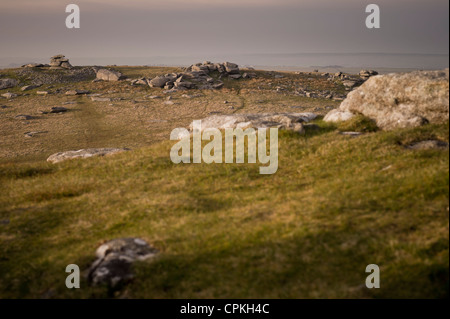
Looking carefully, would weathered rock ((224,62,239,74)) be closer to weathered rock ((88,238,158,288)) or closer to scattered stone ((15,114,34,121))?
scattered stone ((15,114,34,121))

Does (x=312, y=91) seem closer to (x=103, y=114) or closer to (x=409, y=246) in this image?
(x=103, y=114)

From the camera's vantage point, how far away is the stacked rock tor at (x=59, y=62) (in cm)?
11839

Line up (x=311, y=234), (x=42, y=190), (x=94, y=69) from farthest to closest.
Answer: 1. (x=94, y=69)
2. (x=42, y=190)
3. (x=311, y=234)

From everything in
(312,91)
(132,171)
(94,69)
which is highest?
(94,69)

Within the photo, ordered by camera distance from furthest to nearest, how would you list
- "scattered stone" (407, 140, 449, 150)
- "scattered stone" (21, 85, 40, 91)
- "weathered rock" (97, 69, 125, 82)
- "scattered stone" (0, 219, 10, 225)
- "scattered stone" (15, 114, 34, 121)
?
"weathered rock" (97, 69, 125, 82), "scattered stone" (21, 85, 40, 91), "scattered stone" (15, 114, 34, 121), "scattered stone" (407, 140, 449, 150), "scattered stone" (0, 219, 10, 225)

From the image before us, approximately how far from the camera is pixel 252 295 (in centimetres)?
989

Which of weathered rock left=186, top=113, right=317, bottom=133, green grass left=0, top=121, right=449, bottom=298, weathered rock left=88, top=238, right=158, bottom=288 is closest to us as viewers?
green grass left=0, top=121, right=449, bottom=298

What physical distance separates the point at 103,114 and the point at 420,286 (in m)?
70.9

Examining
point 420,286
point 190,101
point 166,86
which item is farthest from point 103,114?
point 420,286

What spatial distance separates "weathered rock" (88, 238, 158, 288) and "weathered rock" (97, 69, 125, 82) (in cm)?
10477

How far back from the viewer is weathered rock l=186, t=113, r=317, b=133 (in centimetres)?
2529

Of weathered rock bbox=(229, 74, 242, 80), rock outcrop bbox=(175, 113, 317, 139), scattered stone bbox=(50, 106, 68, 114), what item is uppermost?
weathered rock bbox=(229, 74, 242, 80)

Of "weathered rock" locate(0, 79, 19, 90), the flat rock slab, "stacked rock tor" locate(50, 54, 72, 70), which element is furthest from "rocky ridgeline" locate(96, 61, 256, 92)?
the flat rock slab

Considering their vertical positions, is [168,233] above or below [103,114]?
below
